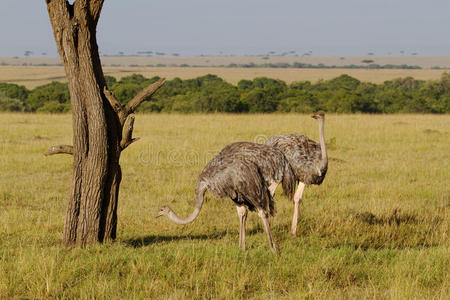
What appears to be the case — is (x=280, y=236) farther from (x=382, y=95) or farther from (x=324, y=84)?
(x=324, y=84)

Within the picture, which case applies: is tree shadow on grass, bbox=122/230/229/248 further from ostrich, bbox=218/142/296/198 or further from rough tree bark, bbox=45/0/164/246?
ostrich, bbox=218/142/296/198

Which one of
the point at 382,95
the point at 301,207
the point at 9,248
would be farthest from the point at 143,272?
the point at 382,95

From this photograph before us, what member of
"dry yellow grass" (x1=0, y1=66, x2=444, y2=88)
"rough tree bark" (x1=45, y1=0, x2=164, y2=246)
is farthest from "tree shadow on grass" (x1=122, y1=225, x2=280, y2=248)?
"dry yellow grass" (x1=0, y1=66, x2=444, y2=88)

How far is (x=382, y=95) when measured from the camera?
35.9 metres

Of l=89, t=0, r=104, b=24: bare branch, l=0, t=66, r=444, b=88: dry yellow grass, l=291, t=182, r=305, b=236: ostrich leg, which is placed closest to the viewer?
Result: l=89, t=0, r=104, b=24: bare branch

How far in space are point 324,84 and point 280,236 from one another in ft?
140

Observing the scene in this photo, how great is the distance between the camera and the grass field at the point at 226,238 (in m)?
4.91

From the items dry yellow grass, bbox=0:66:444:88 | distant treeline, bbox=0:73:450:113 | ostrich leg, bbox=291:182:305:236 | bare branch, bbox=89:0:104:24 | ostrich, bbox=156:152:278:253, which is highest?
bare branch, bbox=89:0:104:24

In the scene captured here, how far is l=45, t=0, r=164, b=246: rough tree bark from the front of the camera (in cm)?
583

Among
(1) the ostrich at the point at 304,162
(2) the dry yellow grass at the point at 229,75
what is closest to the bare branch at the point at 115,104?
(1) the ostrich at the point at 304,162

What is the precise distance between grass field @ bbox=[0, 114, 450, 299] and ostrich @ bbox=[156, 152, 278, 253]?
0.35 metres

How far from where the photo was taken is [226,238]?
6555mm

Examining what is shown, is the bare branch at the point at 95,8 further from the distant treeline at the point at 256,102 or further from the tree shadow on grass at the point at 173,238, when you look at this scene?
the distant treeline at the point at 256,102

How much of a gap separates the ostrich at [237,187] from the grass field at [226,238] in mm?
353
